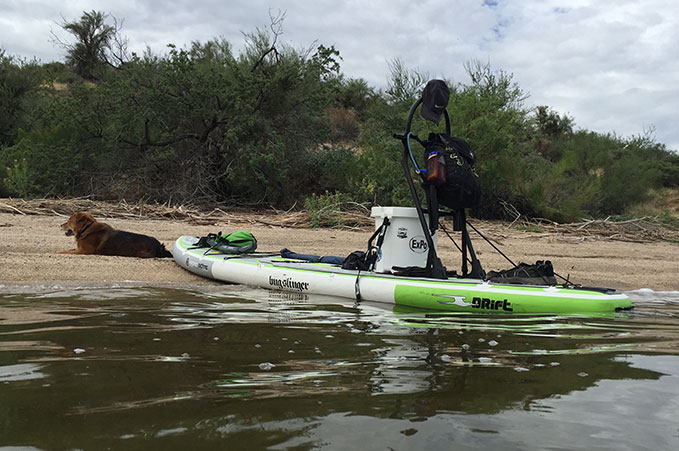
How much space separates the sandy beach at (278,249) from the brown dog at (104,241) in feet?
0.96

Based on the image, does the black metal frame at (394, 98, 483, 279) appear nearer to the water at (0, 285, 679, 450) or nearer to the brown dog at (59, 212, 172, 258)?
the water at (0, 285, 679, 450)

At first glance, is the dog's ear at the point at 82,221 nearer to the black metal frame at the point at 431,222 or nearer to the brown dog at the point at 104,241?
the brown dog at the point at 104,241

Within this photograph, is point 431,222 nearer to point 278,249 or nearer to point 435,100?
point 435,100

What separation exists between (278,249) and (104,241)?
284 centimetres

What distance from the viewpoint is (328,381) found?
8.70 feet

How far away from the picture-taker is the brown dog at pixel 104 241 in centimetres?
788

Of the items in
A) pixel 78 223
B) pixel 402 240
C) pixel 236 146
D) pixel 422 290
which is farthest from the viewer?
pixel 236 146

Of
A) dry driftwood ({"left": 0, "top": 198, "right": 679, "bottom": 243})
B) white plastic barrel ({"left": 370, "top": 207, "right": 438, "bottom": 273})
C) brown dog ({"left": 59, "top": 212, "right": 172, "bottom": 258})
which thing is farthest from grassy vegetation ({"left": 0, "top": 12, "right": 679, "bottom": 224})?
white plastic barrel ({"left": 370, "top": 207, "right": 438, "bottom": 273})

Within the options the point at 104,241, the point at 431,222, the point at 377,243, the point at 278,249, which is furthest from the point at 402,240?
the point at 104,241

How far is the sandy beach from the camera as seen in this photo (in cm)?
682

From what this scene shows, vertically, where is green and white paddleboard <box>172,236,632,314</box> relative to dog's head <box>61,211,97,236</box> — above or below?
below

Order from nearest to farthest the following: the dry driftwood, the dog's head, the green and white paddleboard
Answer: the green and white paddleboard < the dog's head < the dry driftwood

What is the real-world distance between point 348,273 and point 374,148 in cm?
1004

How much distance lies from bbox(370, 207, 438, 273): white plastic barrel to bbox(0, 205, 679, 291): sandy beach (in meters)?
2.47
